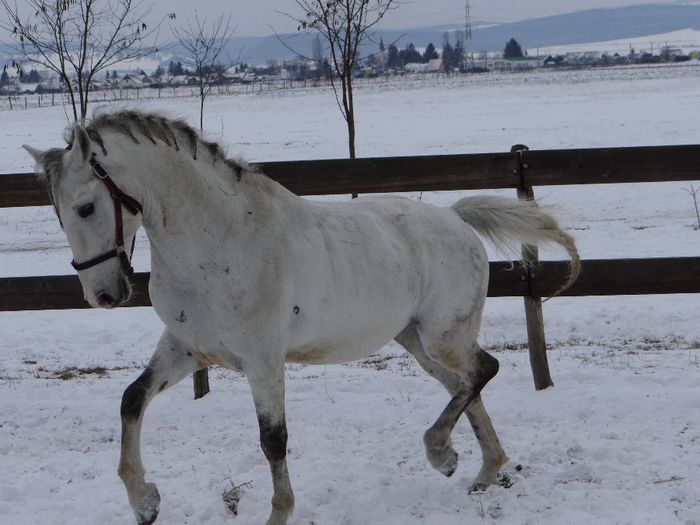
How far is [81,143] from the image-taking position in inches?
129

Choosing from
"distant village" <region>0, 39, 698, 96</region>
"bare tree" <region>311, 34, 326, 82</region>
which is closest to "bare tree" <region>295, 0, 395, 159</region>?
"bare tree" <region>311, 34, 326, 82</region>

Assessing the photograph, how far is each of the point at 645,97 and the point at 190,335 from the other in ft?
121

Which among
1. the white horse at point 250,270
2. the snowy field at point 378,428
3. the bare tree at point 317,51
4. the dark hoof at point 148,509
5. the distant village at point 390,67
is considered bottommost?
the snowy field at point 378,428

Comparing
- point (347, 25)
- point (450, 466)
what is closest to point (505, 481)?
point (450, 466)

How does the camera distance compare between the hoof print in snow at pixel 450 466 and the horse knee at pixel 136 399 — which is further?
the hoof print in snow at pixel 450 466

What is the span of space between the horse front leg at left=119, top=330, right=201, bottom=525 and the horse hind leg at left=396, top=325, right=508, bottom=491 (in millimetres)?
1233

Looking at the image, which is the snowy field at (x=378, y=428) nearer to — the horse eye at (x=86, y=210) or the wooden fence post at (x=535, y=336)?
the wooden fence post at (x=535, y=336)

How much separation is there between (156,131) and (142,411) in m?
1.20

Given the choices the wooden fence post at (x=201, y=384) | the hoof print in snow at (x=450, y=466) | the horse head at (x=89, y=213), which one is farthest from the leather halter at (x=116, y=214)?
the wooden fence post at (x=201, y=384)

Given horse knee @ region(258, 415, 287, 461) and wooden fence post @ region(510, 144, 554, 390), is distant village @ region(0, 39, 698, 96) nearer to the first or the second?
wooden fence post @ region(510, 144, 554, 390)

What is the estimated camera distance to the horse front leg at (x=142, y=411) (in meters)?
3.80

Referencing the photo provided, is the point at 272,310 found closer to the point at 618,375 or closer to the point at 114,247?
the point at 114,247

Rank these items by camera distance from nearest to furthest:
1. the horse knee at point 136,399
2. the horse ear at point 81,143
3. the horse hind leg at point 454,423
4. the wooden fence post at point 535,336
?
the horse ear at point 81,143, the horse knee at point 136,399, the horse hind leg at point 454,423, the wooden fence post at point 535,336

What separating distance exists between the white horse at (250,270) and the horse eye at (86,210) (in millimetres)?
11
